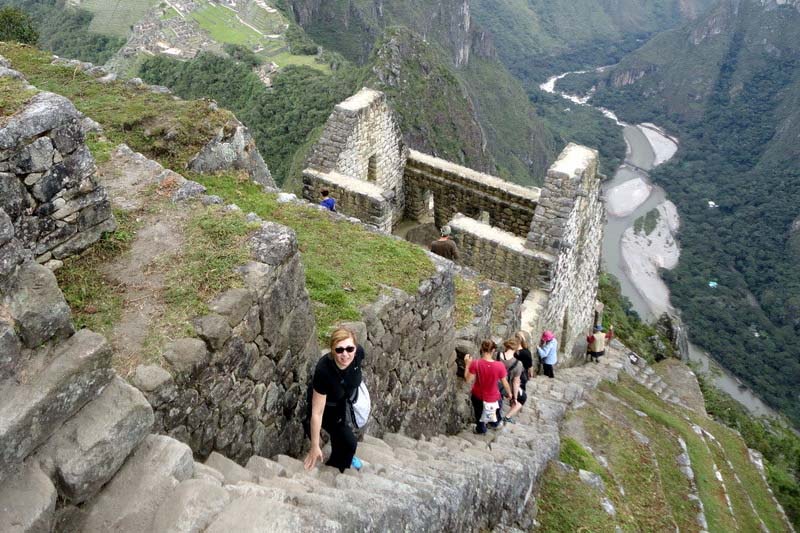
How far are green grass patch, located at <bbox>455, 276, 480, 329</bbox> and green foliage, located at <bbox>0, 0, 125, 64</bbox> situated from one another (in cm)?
7057

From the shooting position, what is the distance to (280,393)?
457 centimetres

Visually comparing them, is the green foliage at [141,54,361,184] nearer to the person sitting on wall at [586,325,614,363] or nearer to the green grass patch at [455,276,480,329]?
the person sitting on wall at [586,325,614,363]

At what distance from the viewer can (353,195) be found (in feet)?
35.4

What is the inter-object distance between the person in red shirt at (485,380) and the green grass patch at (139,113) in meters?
4.22

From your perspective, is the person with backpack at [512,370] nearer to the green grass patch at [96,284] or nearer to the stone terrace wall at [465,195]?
the stone terrace wall at [465,195]

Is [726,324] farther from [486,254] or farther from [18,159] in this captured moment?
[18,159]

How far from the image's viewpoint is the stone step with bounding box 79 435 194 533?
2750mm

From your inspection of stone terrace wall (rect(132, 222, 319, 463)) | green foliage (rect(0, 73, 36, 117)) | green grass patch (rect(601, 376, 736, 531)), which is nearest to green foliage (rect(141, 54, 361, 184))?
green grass patch (rect(601, 376, 736, 531))

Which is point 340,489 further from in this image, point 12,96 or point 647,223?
point 647,223

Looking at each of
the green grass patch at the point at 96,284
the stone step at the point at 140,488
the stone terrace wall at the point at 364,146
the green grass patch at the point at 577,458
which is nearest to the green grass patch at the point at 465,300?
the green grass patch at the point at 577,458

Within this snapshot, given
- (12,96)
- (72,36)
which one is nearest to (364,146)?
(12,96)

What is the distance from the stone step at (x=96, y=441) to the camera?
8.91ft

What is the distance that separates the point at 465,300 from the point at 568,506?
2.76 m

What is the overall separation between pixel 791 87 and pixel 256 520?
169m
